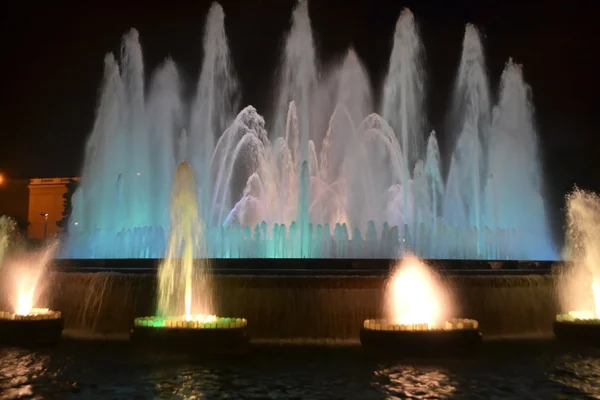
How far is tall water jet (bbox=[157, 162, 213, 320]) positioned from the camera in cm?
1483

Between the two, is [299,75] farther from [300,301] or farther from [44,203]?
[44,203]

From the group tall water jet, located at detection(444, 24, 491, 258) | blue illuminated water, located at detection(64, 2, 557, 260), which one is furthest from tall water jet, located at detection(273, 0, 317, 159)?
tall water jet, located at detection(444, 24, 491, 258)

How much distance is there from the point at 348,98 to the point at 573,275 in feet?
52.7

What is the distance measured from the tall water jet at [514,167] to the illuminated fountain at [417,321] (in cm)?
1508

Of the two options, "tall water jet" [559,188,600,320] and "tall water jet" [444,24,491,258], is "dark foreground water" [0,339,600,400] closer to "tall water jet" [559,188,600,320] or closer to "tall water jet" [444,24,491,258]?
"tall water jet" [559,188,600,320]

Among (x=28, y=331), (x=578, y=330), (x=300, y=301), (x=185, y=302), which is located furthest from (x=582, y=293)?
(x=28, y=331)

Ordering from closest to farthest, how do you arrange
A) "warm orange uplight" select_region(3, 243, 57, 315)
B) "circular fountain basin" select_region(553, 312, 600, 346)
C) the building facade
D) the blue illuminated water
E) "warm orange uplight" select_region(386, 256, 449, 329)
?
"circular fountain basin" select_region(553, 312, 600, 346), "warm orange uplight" select_region(386, 256, 449, 329), "warm orange uplight" select_region(3, 243, 57, 315), the blue illuminated water, the building facade

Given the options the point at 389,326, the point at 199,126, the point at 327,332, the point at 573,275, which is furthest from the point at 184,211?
the point at 199,126

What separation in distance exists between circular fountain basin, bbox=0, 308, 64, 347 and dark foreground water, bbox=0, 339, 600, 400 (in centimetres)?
72

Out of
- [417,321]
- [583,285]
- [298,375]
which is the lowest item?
[298,375]

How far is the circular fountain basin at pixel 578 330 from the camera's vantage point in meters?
13.8

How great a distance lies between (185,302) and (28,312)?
3.93 meters

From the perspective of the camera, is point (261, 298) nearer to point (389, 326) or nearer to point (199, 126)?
point (389, 326)

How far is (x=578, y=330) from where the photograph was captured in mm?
13914
